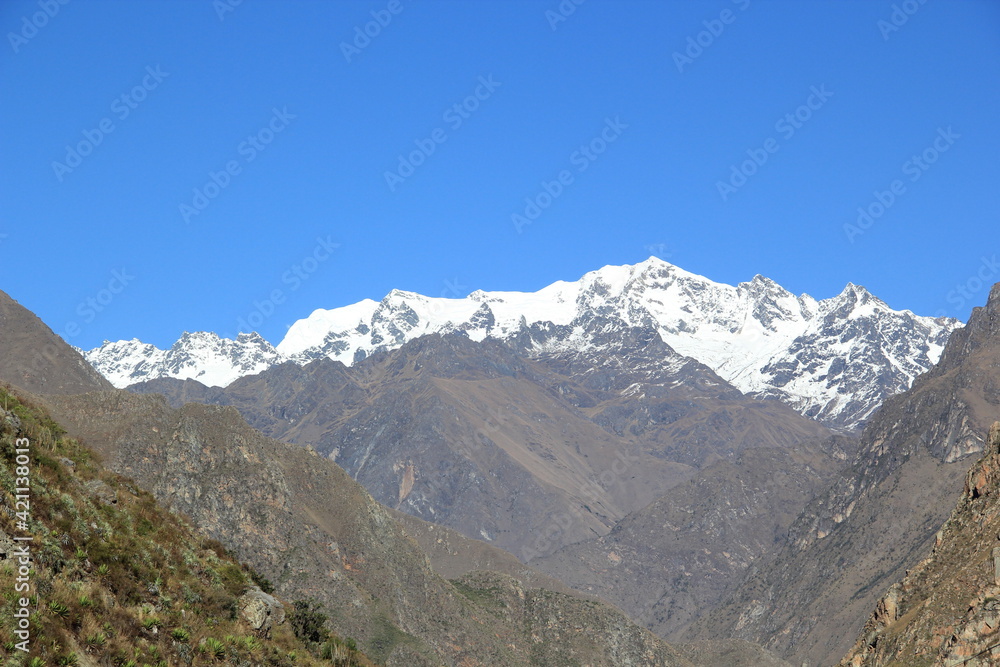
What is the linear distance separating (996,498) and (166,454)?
128 m

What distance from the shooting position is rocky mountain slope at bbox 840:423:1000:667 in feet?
284

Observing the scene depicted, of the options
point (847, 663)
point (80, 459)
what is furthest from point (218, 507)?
point (80, 459)

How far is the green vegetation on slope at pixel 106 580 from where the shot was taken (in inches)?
1161

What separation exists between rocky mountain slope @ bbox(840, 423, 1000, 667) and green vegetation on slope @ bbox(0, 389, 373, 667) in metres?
60.9

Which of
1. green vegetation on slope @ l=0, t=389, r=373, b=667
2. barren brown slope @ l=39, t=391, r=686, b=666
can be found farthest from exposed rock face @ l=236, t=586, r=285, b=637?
barren brown slope @ l=39, t=391, r=686, b=666

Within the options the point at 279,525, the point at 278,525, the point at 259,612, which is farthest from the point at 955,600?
the point at 278,525

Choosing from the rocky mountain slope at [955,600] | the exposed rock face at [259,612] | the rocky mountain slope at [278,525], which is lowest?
the rocky mountain slope at [278,525]

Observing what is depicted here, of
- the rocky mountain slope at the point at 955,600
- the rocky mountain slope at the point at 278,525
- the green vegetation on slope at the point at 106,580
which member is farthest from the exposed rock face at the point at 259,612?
the rocky mountain slope at the point at 278,525

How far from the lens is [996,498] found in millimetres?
112500

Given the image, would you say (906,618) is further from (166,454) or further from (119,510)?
(166,454)

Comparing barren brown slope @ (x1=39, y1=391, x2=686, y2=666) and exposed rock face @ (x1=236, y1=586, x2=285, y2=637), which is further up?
exposed rock face @ (x1=236, y1=586, x2=285, y2=637)

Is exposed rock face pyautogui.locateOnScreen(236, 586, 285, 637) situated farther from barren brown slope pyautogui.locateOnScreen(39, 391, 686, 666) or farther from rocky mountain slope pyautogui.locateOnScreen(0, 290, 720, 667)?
barren brown slope pyautogui.locateOnScreen(39, 391, 686, 666)

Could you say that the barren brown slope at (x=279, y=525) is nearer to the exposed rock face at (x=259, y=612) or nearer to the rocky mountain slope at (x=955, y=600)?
the rocky mountain slope at (x=955, y=600)

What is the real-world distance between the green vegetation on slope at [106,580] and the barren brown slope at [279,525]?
393ft
